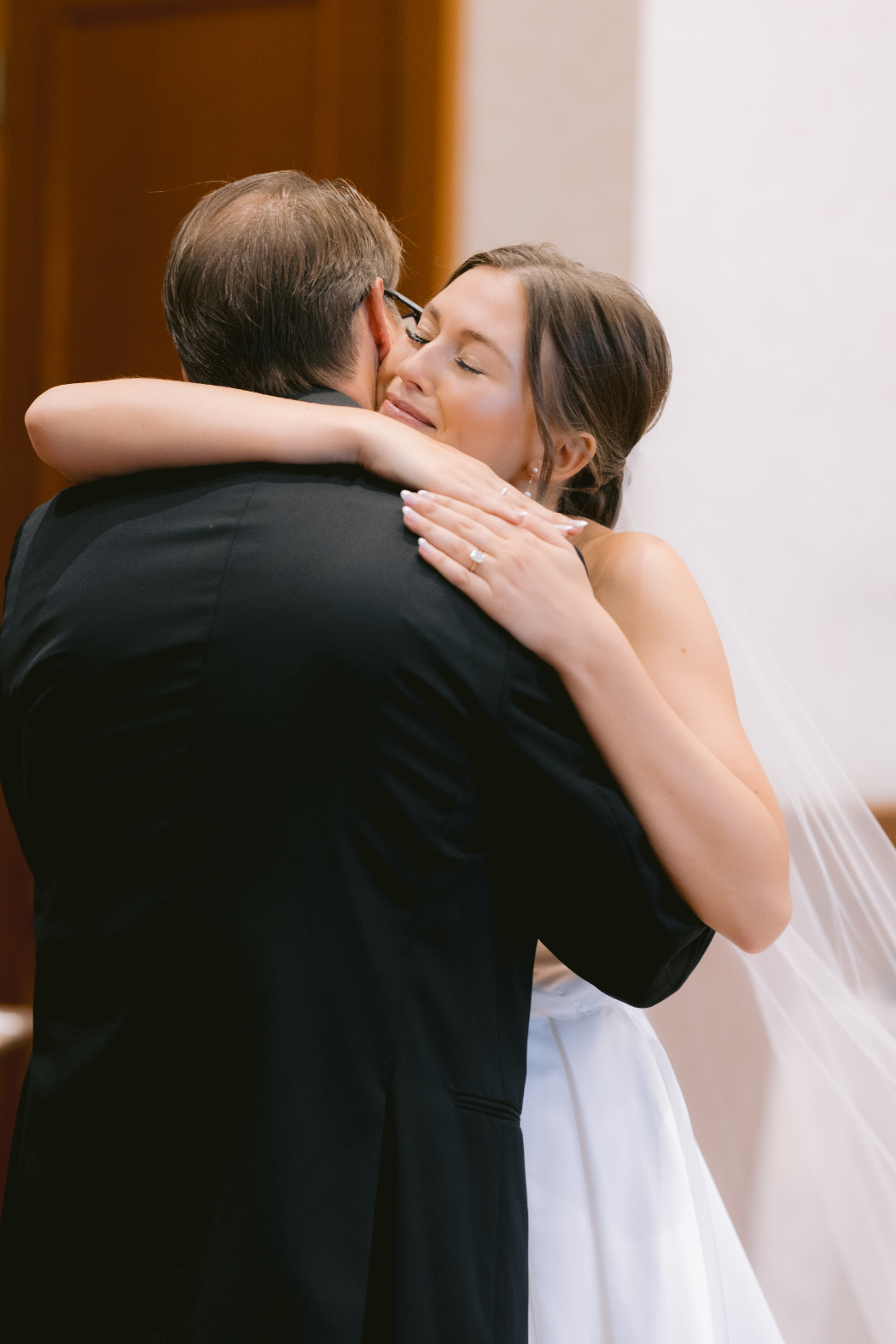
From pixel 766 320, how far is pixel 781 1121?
1248 mm

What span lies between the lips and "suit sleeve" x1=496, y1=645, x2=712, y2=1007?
19.9 inches

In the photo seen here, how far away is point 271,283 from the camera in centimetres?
96

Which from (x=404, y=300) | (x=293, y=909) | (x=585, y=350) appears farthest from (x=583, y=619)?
(x=585, y=350)

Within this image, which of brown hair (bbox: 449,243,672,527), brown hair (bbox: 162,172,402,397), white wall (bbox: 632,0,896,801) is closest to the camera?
brown hair (bbox: 162,172,402,397)

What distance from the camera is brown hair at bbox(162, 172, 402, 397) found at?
38.0 inches

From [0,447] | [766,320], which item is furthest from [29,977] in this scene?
[766,320]

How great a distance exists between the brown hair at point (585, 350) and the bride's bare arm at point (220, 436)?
39 centimetres

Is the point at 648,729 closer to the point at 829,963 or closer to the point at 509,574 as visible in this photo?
the point at 509,574

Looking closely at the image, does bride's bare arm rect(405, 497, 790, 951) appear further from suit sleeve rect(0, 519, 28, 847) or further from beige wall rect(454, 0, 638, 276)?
beige wall rect(454, 0, 638, 276)

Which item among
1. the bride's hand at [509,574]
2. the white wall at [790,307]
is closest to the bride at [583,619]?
the bride's hand at [509,574]

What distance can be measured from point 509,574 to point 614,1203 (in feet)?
2.17

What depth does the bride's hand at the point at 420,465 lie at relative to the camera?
92cm

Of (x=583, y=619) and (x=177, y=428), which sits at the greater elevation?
(x=177, y=428)

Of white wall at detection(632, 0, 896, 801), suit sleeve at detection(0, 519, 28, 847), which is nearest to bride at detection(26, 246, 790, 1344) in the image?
suit sleeve at detection(0, 519, 28, 847)
